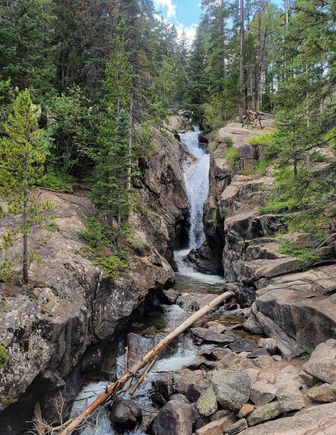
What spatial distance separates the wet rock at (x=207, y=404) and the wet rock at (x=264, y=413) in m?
1.27

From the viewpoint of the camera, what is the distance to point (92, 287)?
13.1 m

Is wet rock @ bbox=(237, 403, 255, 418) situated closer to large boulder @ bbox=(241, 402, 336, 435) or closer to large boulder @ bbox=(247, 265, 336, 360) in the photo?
large boulder @ bbox=(241, 402, 336, 435)

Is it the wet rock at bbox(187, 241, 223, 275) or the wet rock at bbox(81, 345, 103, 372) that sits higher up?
the wet rock at bbox(187, 241, 223, 275)

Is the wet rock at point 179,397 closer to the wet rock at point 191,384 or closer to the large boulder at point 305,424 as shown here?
the wet rock at point 191,384

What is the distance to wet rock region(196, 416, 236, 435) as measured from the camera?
876 centimetres

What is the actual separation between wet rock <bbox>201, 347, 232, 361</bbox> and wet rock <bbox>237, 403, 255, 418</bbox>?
4.03m

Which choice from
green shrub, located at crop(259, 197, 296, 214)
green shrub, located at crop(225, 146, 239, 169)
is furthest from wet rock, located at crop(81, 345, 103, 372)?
green shrub, located at crop(225, 146, 239, 169)

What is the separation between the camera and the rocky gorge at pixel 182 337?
8.86 metres

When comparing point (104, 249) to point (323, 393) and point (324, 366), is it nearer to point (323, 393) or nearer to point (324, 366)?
point (324, 366)

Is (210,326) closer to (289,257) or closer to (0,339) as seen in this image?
(289,257)

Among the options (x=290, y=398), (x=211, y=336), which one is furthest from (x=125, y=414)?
(x=211, y=336)

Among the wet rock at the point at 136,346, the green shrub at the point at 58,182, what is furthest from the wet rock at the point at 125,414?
the green shrub at the point at 58,182

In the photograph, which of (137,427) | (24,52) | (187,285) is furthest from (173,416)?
(24,52)

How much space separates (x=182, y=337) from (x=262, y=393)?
6.82 meters
